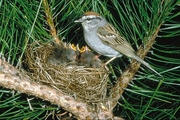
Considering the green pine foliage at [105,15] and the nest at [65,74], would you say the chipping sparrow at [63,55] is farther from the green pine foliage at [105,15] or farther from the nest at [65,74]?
the green pine foliage at [105,15]

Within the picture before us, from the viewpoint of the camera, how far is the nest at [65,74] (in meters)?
2.00

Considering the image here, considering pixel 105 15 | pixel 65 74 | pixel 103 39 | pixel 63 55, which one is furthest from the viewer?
pixel 103 39

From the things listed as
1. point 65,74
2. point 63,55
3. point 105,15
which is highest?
point 105,15

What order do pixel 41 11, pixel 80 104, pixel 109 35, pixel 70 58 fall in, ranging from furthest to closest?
1. pixel 109 35
2. pixel 70 58
3. pixel 41 11
4. pixel 80 104

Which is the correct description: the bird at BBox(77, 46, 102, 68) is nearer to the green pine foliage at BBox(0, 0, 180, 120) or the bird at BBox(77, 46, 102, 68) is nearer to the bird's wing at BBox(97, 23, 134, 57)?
the bird's wing at BBox(97, 23, 134, 57)

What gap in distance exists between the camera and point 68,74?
2195mm

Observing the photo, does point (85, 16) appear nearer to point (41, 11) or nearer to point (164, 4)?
point (41, 11)

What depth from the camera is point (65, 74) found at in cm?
218

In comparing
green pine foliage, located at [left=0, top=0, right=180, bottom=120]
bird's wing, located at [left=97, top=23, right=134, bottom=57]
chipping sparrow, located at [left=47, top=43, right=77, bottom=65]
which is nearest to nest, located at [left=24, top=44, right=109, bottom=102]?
chipping sparrow, located at [left=47, top=43, right=77, bottom=65]

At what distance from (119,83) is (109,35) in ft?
3.59

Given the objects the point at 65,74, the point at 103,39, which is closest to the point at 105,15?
the point at 65,74

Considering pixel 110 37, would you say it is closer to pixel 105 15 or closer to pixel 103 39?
pixel 103 39

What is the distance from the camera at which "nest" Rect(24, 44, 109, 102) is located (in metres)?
2.00

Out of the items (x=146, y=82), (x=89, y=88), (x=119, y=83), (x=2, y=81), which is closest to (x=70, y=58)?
(x=89, y=88)
